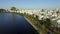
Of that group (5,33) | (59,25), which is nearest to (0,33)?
(5,33)

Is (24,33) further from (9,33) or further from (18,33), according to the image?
(9,33)

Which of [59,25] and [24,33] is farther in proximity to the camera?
[59,25]

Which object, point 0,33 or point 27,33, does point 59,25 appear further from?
point 0,33

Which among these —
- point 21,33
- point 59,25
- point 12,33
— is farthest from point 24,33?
point 59,25

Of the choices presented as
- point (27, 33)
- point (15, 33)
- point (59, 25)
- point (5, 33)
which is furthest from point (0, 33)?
point (59, 25)

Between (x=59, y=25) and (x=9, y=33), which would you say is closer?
(x=9, y=33)

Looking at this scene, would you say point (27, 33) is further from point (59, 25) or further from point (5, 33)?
point (59, 25)

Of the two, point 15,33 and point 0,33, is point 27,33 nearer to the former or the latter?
point 15,33

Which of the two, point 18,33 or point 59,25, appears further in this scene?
point 59,25
